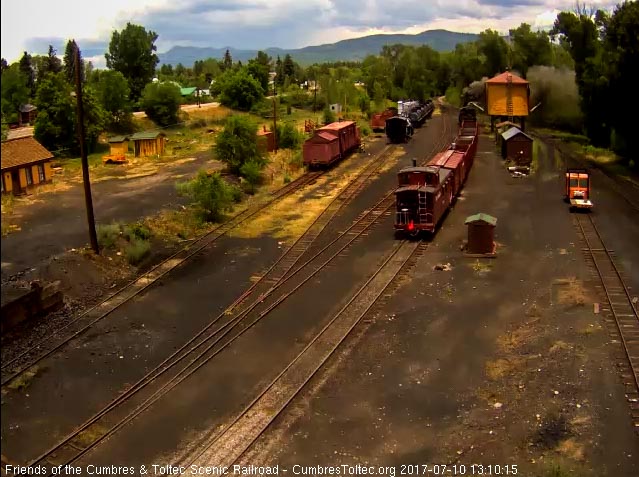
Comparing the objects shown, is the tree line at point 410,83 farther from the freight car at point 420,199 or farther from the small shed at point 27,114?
the freight car at point 420,199

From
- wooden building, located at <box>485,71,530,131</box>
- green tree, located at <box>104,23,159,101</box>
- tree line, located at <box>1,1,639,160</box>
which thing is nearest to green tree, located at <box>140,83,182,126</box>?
tree line, located at <box>1,1,639,160</box>

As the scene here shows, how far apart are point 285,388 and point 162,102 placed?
54611 millimetres

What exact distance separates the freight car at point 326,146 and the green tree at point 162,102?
81.2 ft

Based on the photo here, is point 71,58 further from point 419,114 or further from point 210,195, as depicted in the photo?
point 210,195

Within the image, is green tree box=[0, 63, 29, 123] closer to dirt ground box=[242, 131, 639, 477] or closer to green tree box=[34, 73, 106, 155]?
green tree box=[34, 73, 106, 155]

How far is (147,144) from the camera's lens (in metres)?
46.4

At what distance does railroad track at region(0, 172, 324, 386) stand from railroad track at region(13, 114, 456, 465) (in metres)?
2.97

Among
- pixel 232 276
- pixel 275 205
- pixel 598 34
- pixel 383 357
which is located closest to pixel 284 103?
pixel 598 34

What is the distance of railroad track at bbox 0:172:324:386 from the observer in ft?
48.1

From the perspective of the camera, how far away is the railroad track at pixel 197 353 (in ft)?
37.7

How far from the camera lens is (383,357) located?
14672 millimetres

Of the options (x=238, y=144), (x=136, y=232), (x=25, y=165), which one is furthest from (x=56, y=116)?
(x=136, y=232)

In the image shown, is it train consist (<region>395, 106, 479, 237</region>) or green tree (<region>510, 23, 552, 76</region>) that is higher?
green tree (<region>510, 23, 552, 76</region>)

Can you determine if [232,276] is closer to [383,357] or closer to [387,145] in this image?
[383,357]
